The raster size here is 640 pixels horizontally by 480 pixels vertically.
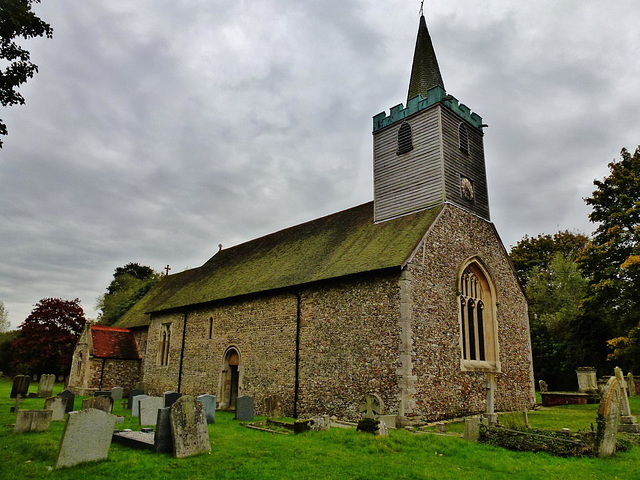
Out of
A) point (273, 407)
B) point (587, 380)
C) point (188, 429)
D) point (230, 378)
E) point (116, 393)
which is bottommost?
point (116, 393)

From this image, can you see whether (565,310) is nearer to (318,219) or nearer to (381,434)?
(318,219)

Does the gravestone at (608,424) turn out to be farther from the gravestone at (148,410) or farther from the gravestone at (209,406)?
the gravestone at (148,410)

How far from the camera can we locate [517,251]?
1631 inches

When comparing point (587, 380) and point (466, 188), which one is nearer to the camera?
point (466, 188)

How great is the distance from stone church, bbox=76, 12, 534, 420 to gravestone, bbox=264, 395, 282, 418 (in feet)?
0.73

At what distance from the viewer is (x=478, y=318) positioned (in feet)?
53.9

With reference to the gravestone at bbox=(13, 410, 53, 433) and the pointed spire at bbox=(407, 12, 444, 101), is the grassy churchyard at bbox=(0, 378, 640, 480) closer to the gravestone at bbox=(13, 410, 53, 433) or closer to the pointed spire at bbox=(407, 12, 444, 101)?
the gravestone at bbox=(13, 410, 53, 433)

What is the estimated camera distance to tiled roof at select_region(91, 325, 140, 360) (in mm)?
25188

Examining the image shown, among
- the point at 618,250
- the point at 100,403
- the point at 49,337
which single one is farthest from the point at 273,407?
the point at 49,337

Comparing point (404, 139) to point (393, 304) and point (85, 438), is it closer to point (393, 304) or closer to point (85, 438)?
point (393, 304)

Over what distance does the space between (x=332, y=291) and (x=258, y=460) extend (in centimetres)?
813

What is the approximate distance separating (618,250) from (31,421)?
23.4 meters

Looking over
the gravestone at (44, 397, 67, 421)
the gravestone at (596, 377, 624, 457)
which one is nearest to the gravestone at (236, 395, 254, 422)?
the gravestone at (44, 397, 67, 421)

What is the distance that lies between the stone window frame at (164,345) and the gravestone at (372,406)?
1391cm
